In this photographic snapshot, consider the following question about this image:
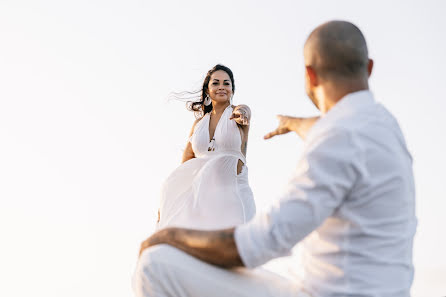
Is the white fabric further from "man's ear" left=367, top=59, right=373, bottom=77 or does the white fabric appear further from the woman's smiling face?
the woman's smiling face

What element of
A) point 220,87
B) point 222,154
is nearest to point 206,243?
point 222,154

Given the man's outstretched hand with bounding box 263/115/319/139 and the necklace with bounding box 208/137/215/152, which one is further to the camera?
the necklace with bounding box 208/137/215/152

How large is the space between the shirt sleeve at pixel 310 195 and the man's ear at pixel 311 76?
0.32 m

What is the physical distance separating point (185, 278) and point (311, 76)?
81cm

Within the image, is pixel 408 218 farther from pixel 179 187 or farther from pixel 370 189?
pixel 179 187


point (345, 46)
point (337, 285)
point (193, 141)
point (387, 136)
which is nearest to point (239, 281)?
point (337, 285)

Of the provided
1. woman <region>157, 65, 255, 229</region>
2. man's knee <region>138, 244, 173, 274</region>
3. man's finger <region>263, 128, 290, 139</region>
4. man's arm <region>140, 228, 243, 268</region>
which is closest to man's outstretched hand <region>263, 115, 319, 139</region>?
man's finger <region>263, 128, 290, 139</region>

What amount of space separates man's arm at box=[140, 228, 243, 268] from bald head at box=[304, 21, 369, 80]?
64 centimetres

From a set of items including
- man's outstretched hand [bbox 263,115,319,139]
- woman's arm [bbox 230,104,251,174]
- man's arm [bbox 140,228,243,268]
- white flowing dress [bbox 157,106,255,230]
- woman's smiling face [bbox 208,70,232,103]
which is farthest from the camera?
woman's smiling face [bbox 208,70,232,103]

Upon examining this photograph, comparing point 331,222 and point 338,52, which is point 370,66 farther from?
point 331,222

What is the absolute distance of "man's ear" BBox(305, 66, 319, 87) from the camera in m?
1.96

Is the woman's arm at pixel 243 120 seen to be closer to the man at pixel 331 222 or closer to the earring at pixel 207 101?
the earring at pixel 207 101

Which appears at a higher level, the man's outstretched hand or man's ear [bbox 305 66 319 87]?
man's ear [bbox 305 66 319 87]

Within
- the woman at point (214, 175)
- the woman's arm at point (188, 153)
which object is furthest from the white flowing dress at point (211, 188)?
the woman's arm at point (188, 153)
